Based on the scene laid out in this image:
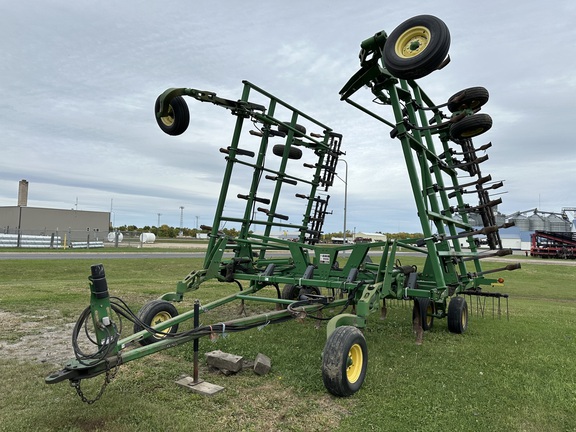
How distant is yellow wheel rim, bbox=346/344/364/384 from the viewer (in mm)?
4656

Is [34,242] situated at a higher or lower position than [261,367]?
higher

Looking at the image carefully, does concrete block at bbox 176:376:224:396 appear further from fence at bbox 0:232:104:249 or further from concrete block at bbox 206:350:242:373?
fence at bbox 0:232:104:249

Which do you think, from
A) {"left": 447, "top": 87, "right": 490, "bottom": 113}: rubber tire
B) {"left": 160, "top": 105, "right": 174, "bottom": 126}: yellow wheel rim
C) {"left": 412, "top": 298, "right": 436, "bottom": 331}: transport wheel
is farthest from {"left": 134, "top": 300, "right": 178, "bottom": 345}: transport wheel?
{"left": 447, "top": 87, "right": 490, "bottom": 113}: rubber tire

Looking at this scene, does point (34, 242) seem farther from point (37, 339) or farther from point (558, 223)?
point (558, 223)

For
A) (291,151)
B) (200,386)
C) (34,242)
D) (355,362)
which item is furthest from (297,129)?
(34,242)

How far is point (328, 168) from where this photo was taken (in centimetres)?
998

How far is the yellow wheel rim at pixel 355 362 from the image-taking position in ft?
15.3

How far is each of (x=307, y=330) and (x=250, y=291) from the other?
1.28 m

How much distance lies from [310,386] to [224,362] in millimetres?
1103

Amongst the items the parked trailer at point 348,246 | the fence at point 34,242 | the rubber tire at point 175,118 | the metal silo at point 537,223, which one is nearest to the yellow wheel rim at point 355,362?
the parked trailer at point 348,246

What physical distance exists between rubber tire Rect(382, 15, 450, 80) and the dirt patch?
19.1 feet

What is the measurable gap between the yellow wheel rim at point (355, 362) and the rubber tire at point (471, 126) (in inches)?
198

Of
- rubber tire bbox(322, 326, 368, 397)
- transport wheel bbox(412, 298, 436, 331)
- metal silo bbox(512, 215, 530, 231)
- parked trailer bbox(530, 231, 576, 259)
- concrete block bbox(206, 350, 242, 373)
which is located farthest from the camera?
metal silo bbox(512, 215, 530, 231)

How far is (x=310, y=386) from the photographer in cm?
466
